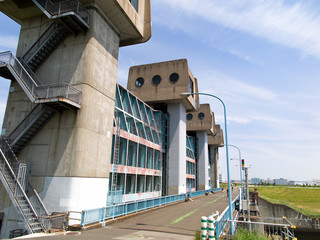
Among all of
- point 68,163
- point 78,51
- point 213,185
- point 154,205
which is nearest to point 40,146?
point 68,163

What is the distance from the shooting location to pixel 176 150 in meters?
38.0

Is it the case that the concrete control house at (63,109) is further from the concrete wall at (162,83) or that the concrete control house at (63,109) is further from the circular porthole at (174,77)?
the circular porthole at (174,77)

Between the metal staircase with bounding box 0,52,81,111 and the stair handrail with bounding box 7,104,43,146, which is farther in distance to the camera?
the stair handrail with bounding box 7,104,43,146

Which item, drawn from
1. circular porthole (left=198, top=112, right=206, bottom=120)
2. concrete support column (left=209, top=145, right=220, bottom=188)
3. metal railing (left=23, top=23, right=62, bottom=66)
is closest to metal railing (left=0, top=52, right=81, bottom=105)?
metal railing (left=23, top=23, right=62, bottom=66)

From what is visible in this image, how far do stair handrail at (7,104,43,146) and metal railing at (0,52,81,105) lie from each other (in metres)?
1.53

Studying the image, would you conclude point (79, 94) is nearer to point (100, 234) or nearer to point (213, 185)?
point (100, 234)

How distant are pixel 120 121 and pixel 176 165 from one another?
16.5 m

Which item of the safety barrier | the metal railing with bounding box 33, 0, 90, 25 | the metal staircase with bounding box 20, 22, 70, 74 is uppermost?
the metal railing with bounding box 33, 0, 90, 25

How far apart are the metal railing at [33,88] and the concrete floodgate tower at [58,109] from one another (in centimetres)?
6

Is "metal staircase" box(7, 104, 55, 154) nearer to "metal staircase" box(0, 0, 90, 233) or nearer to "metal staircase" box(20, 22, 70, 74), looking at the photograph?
"metal staircase" box(0, 0, 90, 233)

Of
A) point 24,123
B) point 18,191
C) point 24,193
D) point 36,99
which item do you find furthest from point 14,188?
point 36,99

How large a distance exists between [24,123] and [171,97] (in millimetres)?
24046

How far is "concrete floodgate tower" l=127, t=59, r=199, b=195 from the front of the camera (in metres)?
37.1

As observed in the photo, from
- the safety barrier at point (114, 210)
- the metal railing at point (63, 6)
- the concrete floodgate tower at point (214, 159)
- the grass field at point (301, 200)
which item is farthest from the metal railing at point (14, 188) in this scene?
the concrete floodgate tower at point (214, 159)
